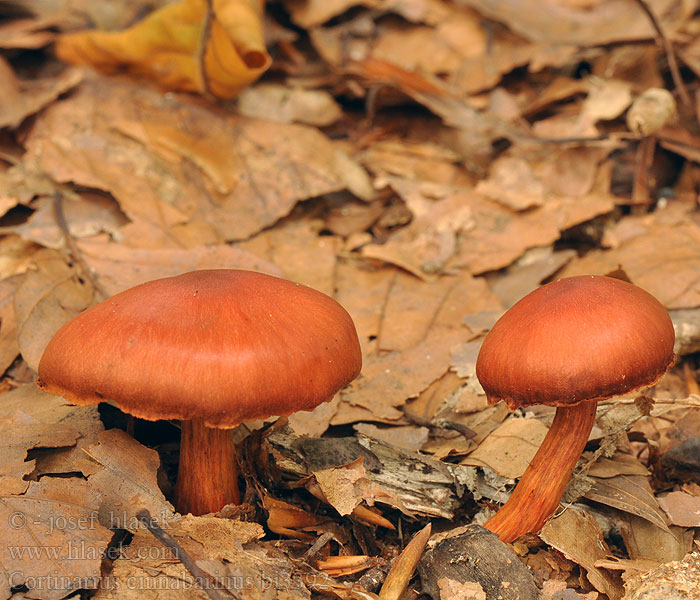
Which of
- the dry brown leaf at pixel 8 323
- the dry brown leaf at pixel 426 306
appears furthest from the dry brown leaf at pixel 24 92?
the dry brown leaf at pixel 426 306

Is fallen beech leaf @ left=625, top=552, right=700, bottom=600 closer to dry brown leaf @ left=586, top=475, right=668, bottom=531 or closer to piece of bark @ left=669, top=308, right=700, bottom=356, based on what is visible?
dry brown leaf @ left=586, top=475, right=668, bottom=531

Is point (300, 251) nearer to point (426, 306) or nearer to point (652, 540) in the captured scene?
point (426, 306)

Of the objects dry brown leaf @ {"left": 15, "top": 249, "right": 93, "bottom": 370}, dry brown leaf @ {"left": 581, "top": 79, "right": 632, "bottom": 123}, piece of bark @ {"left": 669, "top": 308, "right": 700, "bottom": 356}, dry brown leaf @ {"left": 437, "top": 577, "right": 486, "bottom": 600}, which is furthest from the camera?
dry brown leaf @ {"left": 581, "top": 79, "right": 632, "bottom": 123}

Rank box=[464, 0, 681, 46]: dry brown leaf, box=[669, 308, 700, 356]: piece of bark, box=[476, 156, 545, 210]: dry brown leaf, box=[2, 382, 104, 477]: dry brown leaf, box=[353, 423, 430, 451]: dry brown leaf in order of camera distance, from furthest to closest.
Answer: box=[464, 0, 681, 46]: dry brown leaf, box=[476, 156, 545, 210]: dry brown leaf, box=[669, 308, 700, 356]: piece of bark, box=[353, 423, 430, 451]: dry brown leaf, box=[2, 382, 104, 477]: dry brown leaf

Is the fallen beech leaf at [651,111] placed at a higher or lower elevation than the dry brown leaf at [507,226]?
higher

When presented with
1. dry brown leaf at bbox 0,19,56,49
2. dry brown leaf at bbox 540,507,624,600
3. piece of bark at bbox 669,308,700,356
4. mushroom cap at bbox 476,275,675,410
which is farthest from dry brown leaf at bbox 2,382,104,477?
dry brown leaf at bbox 0,19,56,49

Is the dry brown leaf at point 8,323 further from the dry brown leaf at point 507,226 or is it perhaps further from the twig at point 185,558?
the dry brown leaf at point 507,226
